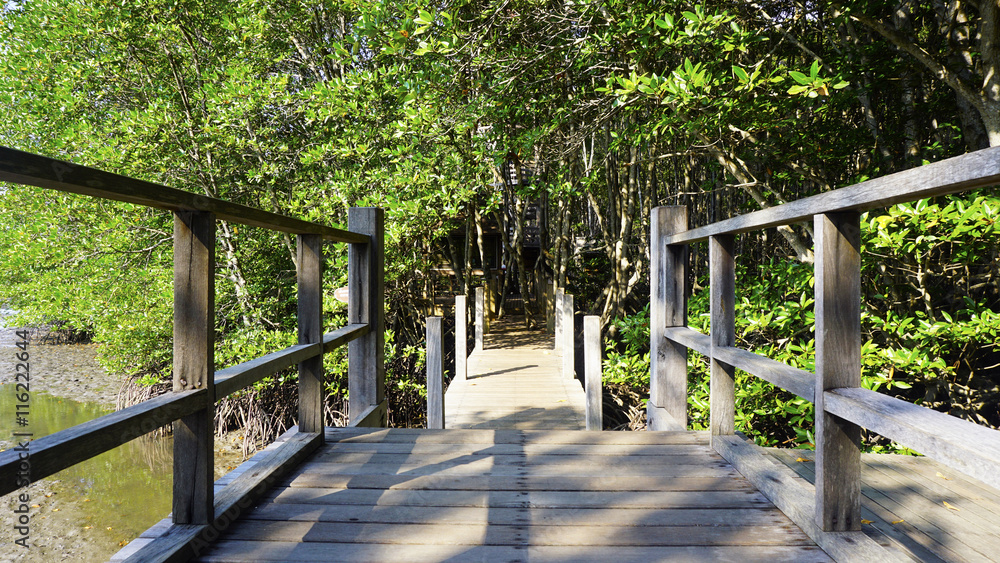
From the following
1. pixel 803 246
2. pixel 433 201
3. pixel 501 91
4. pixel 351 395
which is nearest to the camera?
pixel 351 395

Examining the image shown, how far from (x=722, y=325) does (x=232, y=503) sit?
200cm

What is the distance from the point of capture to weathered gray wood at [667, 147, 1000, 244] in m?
1.04

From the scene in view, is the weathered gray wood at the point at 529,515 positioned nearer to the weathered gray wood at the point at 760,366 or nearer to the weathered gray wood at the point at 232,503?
the weathered gray wood at the point at 232,503

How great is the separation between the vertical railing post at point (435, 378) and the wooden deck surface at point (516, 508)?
2.42m

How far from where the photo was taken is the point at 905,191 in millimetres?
1250

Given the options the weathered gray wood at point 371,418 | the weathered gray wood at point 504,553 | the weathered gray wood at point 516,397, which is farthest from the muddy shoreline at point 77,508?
the weathered gray wood at point 504,553

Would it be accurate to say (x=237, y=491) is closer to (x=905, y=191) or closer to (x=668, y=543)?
(x=668, y=543)

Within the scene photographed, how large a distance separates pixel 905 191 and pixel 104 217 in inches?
407

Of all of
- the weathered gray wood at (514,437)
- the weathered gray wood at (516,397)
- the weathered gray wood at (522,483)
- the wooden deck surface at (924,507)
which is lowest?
the weathered gray wood at (516,397)

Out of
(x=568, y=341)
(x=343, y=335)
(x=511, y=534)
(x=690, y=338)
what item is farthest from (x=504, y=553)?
(x=568, y=341)

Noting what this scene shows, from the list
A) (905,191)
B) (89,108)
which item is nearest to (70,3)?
(89,108)

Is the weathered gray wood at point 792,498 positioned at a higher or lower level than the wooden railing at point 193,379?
lower

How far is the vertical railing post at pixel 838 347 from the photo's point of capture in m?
1.53

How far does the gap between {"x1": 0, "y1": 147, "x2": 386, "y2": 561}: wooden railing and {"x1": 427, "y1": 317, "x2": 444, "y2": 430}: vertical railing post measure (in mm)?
2428
